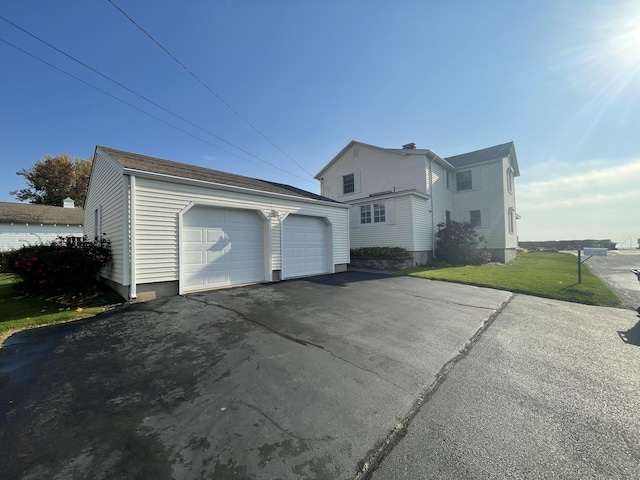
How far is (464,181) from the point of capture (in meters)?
18.3

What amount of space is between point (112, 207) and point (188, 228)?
2.37m

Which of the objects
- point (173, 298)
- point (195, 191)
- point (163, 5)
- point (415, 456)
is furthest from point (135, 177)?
point (415, 456)

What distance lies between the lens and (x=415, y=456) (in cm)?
183

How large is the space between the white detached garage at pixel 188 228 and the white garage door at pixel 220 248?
3 cm

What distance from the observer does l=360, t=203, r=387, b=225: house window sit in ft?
48.6

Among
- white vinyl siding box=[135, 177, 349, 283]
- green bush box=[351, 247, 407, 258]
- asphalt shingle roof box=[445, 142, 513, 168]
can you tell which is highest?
asphalt shingle roof box=[445, 142, 513, 168]

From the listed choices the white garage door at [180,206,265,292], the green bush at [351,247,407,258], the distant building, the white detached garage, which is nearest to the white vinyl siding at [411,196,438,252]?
the green bush at [351,247,407,258]

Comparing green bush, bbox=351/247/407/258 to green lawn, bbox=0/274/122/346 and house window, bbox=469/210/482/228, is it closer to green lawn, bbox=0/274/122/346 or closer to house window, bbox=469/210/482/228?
house window, bbox=469/210/482/228

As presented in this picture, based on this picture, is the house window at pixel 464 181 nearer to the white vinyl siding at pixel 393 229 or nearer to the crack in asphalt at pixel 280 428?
the white vinyl siding at pixel 393 229

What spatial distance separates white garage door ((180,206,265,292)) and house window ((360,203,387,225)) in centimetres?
811

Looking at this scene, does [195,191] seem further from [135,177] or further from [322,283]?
[322,283]

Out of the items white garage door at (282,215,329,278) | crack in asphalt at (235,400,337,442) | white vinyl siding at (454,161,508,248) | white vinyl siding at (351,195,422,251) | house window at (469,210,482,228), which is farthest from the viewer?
house window at (469,210,482,228)

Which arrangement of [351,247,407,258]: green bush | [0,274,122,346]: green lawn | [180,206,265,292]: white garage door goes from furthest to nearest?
[351,247,407,258]: green bush → [180,206,265,292]: white garage door → [0,274,122,346]: green lawn

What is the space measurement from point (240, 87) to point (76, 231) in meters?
18.3
